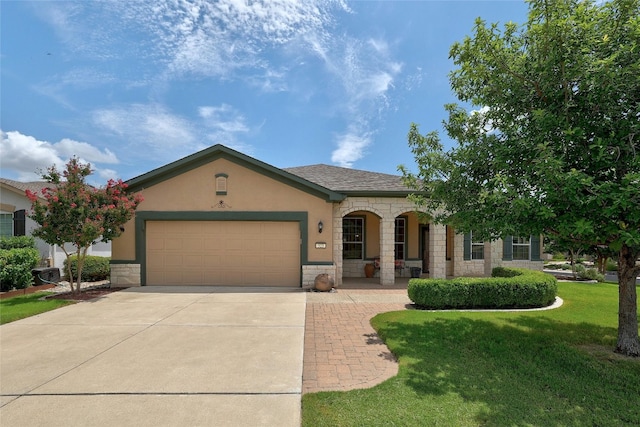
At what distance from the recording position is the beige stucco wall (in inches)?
448

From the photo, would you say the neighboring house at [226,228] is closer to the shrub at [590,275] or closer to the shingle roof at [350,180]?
the shingle roof at [350,180]

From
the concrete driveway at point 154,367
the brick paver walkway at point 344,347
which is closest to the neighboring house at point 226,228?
the brick paver walkway at point 344,347

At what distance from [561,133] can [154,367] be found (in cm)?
710

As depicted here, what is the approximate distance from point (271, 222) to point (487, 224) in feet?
26.2

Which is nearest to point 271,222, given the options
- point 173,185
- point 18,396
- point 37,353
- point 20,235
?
point 173,185

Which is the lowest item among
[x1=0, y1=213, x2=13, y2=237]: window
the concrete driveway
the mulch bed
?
the mulch bed

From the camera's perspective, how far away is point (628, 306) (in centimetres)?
515

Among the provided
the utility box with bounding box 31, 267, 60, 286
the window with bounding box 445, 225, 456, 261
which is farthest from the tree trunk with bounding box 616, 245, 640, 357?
the utility box with bounding box 31, 267, 60, 286

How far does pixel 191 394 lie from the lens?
3785 mm

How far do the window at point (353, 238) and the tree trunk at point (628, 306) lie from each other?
9610mm

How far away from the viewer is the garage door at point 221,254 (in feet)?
37.4

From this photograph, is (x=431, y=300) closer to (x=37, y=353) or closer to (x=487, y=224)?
(x=487, y=224)

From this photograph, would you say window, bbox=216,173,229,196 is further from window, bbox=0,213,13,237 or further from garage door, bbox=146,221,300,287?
window, bbox=0,213,13,237

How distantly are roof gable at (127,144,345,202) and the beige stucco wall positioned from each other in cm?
16
